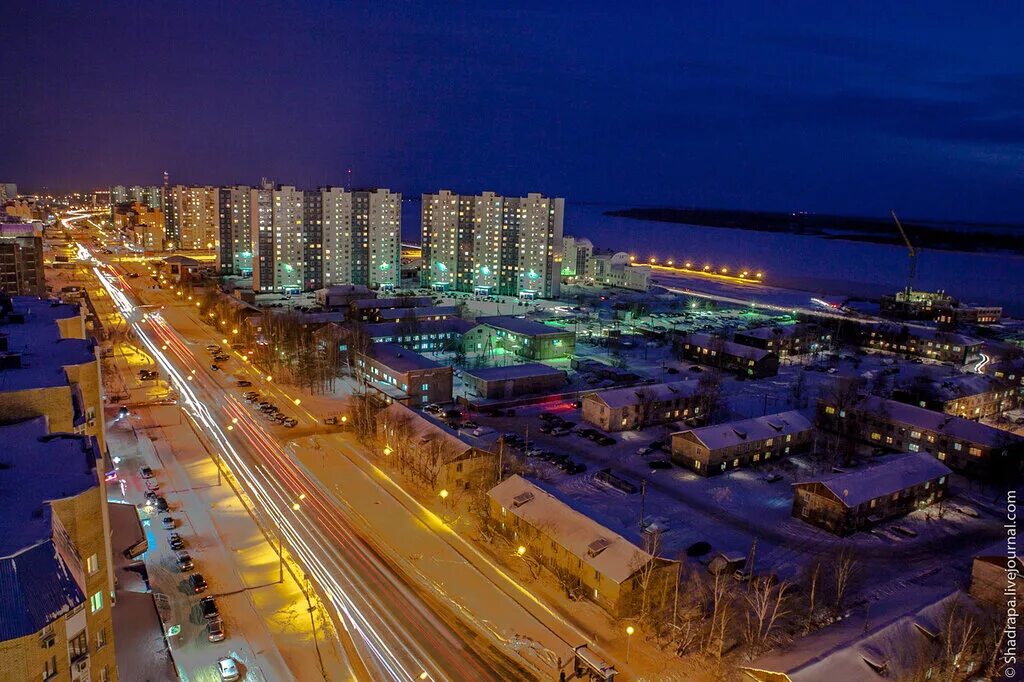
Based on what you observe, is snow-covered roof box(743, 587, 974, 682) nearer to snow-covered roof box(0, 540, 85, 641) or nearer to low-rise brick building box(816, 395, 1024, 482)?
snow-covered roof box(0, 540, 85, 641)

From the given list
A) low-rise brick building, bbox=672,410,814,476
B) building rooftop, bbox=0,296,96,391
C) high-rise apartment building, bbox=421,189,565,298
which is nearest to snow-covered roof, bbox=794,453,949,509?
low-rise brick building, bbox=672,410,814,476

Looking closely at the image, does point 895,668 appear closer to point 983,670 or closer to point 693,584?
point 983,670

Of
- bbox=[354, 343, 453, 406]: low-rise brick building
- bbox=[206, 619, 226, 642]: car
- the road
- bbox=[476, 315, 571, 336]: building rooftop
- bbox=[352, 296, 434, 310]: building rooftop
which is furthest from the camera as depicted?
bbox=[352, 296, 434, 310]: building rooftop

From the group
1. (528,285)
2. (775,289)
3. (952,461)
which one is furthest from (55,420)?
(775,289)

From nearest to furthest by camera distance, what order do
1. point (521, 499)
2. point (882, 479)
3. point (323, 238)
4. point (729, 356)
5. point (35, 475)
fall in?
point (35, 475), point (521, 499), point (882, 479), point (729, 356), point (323, 238)

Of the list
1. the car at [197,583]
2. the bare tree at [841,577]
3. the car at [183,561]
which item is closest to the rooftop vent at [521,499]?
the bare tree at [841,577]

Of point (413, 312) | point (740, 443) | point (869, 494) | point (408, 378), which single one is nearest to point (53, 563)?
point (869, 494)

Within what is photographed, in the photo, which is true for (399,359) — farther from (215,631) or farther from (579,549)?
(215,631)

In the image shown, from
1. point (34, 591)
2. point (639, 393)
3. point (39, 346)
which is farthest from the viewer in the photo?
point (639, 393)

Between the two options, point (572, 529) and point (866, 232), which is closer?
point (572, 529)
